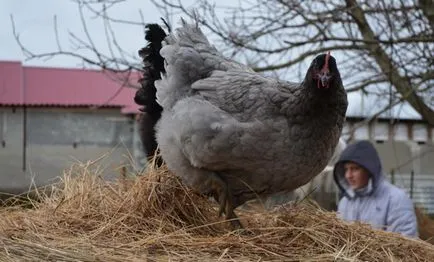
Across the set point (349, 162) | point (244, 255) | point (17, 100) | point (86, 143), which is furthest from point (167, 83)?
point (17, 100)

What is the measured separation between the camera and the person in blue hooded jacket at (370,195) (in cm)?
392

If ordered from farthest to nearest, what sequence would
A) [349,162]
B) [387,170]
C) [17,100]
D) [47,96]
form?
[47,96] < [17,100] < [387,170] < [349,162]

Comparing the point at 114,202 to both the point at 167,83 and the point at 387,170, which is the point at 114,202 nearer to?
the point at 167,83

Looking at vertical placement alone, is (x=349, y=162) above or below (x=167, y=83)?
below

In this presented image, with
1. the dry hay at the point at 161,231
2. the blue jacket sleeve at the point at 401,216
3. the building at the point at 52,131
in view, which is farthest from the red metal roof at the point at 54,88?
the dry hay at the point at 161,231

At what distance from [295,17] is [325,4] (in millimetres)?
340

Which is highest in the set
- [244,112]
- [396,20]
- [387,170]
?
[396,20]

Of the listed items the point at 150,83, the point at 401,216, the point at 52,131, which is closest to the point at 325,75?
the point at 150,83

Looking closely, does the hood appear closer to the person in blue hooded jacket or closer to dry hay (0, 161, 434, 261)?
the person in blue hooded jacket

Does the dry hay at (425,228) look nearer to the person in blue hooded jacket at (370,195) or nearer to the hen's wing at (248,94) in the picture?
the person in blue hooded jacket at (370,195)

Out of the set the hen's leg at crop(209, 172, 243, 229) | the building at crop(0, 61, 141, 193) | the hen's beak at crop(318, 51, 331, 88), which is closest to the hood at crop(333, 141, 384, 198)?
the hen's leg at crop(209, 172, 243, 229)

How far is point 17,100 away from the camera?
43.3ft

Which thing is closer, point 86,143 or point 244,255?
point 244,255

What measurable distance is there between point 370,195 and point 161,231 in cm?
194
